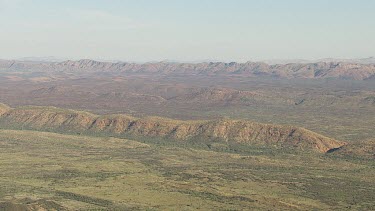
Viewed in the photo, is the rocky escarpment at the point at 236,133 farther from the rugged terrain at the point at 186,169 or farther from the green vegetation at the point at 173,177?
the green vegetation at the point at 173,177

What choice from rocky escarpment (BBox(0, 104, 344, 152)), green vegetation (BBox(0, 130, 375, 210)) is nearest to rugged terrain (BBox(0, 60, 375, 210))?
green vegetation (BBox(0, 130, 375, 210))

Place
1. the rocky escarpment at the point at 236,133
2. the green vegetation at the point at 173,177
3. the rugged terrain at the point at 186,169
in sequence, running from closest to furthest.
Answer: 1. the green vegetation at the point at 173,177
2. the rugged terrain at the point at 186,169
3. the rocky escarpment at the point at 236,133

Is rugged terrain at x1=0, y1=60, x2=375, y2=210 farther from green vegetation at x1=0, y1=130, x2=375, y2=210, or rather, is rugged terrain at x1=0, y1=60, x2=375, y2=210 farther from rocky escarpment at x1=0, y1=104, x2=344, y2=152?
rocky escarpment at x1=0, y1=104, x2=344, y2=152

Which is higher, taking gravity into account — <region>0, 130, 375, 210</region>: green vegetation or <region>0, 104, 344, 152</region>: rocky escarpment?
<region>0, 104, 344, 152</region>: rocky escarpment

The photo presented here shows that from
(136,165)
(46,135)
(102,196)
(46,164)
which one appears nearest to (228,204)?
(102,196)

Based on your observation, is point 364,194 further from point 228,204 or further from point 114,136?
point 114,136

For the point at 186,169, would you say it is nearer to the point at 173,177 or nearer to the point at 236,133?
the point at 173,177

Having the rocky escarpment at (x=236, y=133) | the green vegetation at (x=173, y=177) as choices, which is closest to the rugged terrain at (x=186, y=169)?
the green vegetation at (x=173, y=177)

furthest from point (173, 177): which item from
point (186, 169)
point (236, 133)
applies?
point (236, 133)
